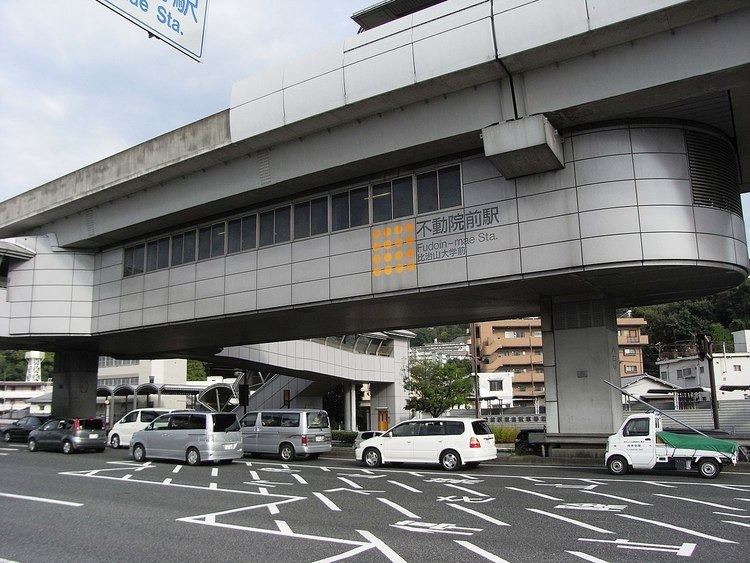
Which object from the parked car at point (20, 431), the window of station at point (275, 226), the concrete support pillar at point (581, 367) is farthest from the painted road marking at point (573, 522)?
the parked car at point (20, 431)

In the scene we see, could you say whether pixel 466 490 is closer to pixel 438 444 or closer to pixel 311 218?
pixel 438 444

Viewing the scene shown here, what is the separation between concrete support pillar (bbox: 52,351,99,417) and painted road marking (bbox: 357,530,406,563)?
32.3 metres

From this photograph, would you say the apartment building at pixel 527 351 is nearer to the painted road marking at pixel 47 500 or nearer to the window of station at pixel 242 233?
the window of station at pixel 242 233

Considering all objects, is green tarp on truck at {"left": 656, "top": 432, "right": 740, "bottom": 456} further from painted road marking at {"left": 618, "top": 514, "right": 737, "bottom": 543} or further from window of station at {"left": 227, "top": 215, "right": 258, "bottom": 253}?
window of station at {"left": 227, "top": 215, "right": 258, "bottom": 253}

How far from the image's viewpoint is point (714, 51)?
16.1 metres

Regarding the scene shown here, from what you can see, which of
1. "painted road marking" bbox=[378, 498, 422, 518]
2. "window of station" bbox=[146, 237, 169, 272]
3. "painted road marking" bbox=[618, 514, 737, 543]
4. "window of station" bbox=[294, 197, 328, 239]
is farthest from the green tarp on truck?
"window of station" bbox=[146, 237, 169, 272]

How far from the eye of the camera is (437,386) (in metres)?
50.6

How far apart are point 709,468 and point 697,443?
0.70m

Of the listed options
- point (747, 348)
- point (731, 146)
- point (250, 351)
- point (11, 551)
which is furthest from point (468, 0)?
point (747, 348)

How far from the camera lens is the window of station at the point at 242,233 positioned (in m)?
26.2

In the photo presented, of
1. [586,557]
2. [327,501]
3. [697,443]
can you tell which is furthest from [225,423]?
[586,557]

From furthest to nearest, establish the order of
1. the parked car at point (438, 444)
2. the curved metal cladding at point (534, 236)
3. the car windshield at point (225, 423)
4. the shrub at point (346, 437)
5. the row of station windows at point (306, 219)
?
the shrub at point (346, 437) → the row of station windows at point (306, 219) → the car windshield at point (225, 423) → the parked car at point (438, 444) → the curved metal cladding at point (534, 236)

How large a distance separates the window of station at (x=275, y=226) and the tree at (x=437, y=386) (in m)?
27.9

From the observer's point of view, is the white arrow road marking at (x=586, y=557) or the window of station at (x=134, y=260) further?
the window of station at (x=134, y=260)
